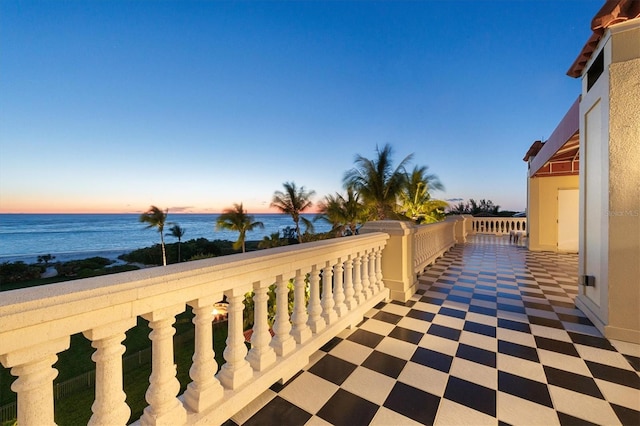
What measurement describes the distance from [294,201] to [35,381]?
14.9 metres

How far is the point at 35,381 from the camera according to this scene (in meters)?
0.79

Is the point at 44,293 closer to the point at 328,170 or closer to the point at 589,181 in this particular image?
the point at 589,181

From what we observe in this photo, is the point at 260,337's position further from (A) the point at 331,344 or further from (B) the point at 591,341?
(B) the point at 591,341

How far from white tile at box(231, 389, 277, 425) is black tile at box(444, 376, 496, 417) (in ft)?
3.98

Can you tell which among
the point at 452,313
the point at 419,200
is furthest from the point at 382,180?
Answer: the point at 452,313

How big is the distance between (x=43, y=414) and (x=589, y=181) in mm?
4885

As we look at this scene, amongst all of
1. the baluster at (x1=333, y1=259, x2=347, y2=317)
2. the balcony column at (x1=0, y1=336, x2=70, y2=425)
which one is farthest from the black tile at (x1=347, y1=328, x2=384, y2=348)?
the balcony column at (x1=0, y1=336, x2=70, y2=425)

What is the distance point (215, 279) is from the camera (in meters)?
1.29

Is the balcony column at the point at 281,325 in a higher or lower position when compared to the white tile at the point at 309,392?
higher

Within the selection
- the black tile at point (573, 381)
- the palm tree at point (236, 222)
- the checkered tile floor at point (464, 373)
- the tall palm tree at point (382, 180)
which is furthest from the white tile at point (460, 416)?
the palm tree at point (236, 222)

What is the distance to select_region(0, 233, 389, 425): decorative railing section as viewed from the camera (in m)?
0.77

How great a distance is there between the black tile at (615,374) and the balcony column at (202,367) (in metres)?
2.76

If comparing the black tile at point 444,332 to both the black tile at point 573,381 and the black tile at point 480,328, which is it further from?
the black tile at point 573,381

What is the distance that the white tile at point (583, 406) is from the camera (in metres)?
1.42
